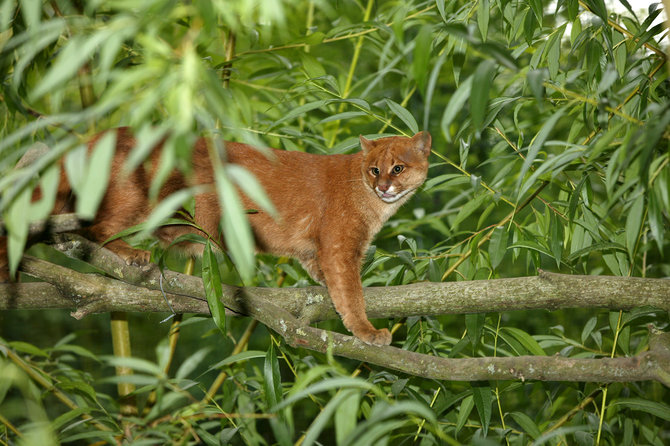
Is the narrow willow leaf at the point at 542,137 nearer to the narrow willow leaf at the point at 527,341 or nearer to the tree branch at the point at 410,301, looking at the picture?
the tree branch at the point at 410,301

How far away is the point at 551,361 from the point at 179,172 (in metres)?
1.28

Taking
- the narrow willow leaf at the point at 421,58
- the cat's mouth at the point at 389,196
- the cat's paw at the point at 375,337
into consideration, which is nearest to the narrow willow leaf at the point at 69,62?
the narrow willow leaf at the point at 421,58

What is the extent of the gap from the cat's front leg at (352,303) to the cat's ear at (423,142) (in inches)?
19.5

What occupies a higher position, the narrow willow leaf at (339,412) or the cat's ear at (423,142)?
the cat's ear at (423,142)

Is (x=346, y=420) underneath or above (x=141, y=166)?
underneath

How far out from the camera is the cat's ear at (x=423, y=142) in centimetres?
212

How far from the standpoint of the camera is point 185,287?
1531mm

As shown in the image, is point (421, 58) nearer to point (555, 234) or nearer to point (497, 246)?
point (497, 246)

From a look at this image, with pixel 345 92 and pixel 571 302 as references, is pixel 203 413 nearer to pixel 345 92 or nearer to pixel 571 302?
pixel 571 302

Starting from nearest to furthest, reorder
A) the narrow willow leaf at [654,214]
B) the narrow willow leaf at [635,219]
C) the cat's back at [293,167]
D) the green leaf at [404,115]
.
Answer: the narrow willow leaf at [654,214] < the narrow willow leaf at [635,219] < the green leaf at [404,115] < the cat's back at [293,167]

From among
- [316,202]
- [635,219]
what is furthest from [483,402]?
[316,202]

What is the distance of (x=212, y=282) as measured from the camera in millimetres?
1317

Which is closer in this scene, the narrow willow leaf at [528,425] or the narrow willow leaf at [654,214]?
the narrow willow leaf at [654,214]

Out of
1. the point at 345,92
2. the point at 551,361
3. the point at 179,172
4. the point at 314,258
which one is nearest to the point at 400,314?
the point at 551,361
